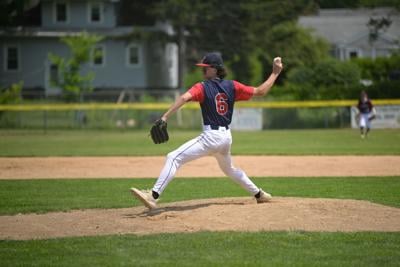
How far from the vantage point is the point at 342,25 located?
67.9 metres

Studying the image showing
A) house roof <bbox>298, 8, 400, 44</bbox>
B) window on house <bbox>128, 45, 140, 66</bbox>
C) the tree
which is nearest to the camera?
the tree

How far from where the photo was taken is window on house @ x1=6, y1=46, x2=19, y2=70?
5306 centimetres

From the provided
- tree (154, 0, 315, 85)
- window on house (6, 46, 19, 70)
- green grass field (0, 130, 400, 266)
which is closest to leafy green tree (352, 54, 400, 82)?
tree (154, 0, 315, 85)

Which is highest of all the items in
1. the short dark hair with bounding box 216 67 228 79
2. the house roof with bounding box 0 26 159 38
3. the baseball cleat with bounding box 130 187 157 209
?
the house roof with bounding box 0 26 159 38

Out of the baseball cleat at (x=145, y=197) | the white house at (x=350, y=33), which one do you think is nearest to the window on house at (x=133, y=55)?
the white house at (x=350, y=33)

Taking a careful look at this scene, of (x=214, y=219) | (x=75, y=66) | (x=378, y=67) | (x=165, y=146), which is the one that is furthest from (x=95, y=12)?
(x=214, y=219)

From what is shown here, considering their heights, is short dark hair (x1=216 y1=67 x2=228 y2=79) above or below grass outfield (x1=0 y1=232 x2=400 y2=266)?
above

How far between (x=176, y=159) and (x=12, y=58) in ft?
150

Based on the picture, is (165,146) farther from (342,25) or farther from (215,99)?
(342,25)

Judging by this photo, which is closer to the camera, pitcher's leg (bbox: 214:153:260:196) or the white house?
pitcher's leg (bbox: 214:153:260:196)

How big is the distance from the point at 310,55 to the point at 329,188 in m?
45.0

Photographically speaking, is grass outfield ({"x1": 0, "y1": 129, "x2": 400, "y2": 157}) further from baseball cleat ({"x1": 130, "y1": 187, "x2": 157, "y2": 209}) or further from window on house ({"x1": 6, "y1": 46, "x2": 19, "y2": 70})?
window on house ({"x1": 6, "y1": 46, "x2": 19, "y2": 70})

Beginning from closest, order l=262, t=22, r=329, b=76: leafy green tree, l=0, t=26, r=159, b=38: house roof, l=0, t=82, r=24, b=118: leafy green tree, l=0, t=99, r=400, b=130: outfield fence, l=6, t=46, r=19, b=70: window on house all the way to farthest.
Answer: l=0, t=99, r=400, b=130: outfield fence → l=0, t=82, r=24, b=118: leafy green tree → l=0, t=26, r=159, b=38: house roof → l=6, t=46, r=19, b=70: window on house → l=262, t=22, r=329, b=76: leafy green tree

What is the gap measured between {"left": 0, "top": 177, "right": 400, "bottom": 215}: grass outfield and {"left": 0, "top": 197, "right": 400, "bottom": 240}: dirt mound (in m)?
1.10
